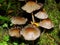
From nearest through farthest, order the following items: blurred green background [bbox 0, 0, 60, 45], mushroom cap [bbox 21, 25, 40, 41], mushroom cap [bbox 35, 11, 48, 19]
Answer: mushroom cap [bbox 21, 25, 40, 41] → mushroom cap [bbox 35, 11, 48, 19] → blurred green background [bbox 0, 0, 60, 45]

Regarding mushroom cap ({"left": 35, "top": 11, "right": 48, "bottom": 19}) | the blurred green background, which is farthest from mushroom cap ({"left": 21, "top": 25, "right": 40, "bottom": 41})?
the blurred green background

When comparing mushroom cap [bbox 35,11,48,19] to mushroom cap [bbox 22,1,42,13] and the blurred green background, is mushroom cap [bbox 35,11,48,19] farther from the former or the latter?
the blurred green background

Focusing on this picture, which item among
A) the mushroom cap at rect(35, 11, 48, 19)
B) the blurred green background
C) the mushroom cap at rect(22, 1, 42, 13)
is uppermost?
the mushroom cap at rect(22, 1, 42, 13)

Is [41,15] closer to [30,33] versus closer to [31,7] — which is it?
[31,7]

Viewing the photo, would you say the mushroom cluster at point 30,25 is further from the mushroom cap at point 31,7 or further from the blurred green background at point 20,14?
the blurred green background at point 20,14

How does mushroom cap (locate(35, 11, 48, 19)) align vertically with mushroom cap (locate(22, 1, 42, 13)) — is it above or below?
below

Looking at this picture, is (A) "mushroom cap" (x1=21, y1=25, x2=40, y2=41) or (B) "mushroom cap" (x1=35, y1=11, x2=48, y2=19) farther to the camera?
(B) "mushroom cap" (x1=35, y1=11, x2=48, y2=19)

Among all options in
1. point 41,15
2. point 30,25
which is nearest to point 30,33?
point 30,25

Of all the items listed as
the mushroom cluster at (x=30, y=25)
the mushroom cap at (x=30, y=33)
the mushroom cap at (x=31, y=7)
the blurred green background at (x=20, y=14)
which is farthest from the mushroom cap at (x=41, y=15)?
the blurred green background at (x=20, y=14)

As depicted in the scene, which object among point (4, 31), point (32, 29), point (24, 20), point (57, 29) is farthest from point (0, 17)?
point (57, 29)
